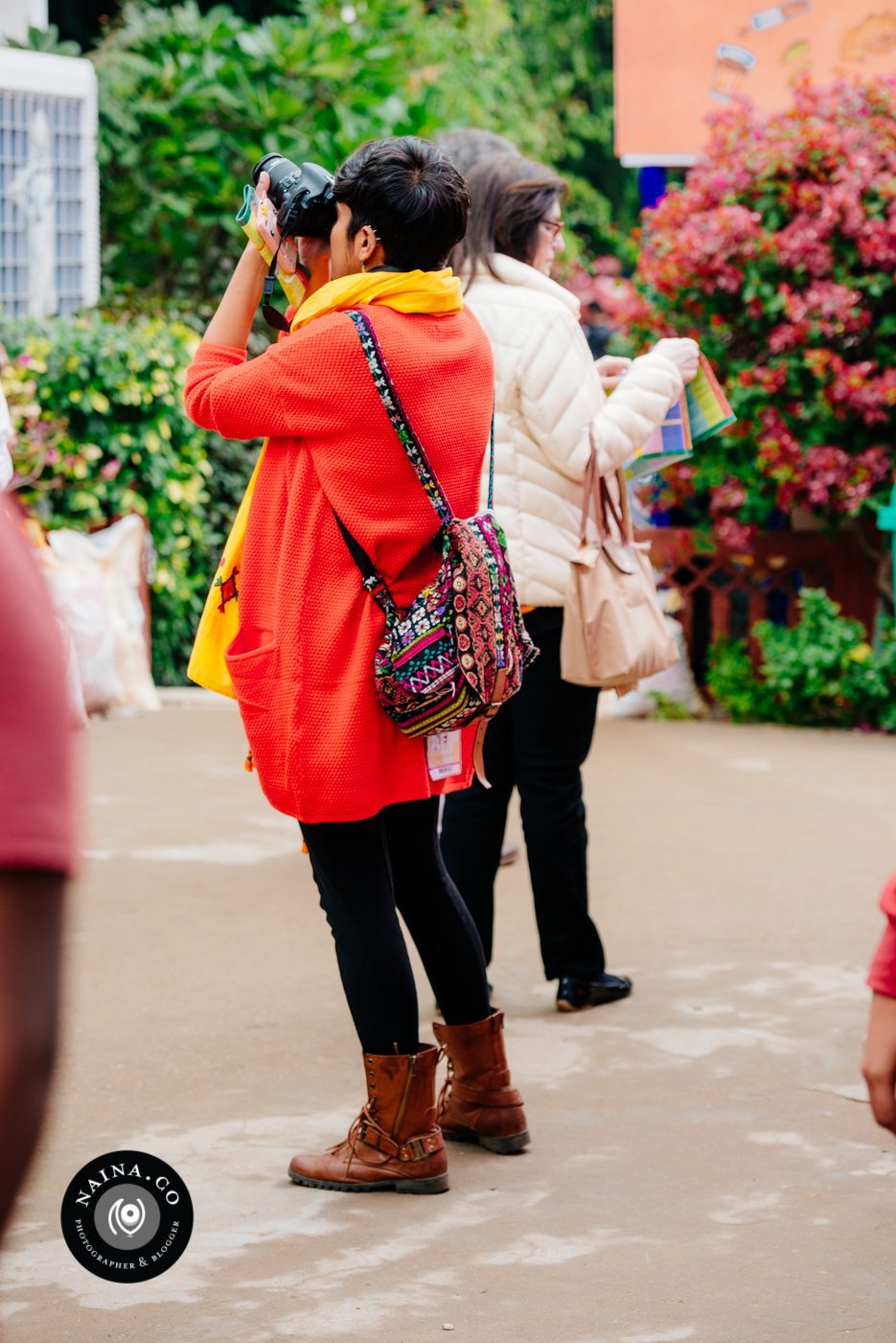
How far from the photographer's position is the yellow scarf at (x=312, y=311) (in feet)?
10.6

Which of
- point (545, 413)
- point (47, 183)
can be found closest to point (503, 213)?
point (545, 413)

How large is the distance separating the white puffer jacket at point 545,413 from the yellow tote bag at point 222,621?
0.93m

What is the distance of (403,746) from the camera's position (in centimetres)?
332

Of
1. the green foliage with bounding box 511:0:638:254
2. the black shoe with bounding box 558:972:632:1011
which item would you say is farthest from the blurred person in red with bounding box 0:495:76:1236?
the green foliage with bounding box 511:0:638:254

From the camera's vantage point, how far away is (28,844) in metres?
1.40

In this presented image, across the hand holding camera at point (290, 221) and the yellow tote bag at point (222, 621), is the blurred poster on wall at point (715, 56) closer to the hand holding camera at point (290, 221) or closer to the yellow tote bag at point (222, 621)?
the hand holding camera at point (290, 221)

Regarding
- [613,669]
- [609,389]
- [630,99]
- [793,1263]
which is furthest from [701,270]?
[793,1263]

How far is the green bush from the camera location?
8828 millimetres

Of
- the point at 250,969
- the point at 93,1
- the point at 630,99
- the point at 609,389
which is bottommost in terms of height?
the point at 250,969

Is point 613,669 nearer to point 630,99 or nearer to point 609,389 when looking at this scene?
point 609,389

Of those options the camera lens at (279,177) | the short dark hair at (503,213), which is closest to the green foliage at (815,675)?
the short dark hair at (503,213)

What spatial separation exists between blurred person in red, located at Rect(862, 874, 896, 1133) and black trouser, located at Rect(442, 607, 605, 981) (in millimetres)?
2243

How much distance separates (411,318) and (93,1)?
10.4 metres

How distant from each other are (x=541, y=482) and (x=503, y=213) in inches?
23.9
